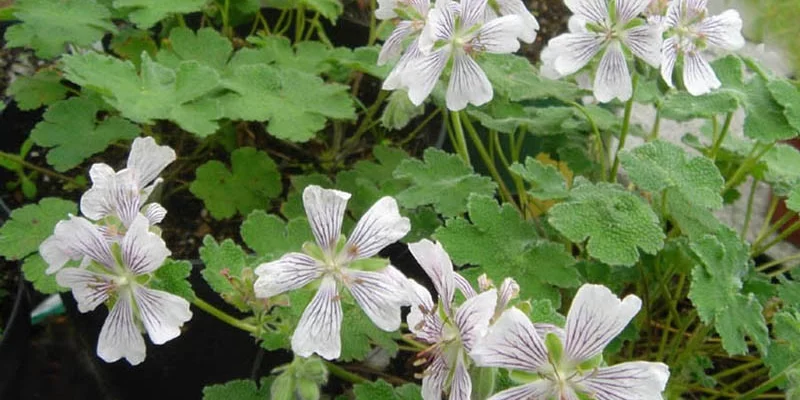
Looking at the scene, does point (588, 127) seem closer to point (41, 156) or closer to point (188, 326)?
point (188, 326)

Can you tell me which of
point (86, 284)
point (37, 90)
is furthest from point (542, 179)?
point (37, 90)

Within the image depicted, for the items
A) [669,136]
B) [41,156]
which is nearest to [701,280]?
[669,136]

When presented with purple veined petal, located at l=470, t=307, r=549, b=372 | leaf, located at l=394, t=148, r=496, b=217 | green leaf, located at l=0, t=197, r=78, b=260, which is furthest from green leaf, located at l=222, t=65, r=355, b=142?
purple veined petal, located at l=470, t=307, r=549, b=372

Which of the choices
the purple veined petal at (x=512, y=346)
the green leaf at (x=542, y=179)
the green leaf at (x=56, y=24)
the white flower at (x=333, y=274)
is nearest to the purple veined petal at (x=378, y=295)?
the white flower at (x=333, y=274)

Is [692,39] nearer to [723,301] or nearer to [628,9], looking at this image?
[628,9]

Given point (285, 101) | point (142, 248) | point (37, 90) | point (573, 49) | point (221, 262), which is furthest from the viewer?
point (37, 90)

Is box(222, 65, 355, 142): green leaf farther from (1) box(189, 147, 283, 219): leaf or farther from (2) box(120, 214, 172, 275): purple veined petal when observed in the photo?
(2) box(120, 214, 172, 275): purple veined petal
